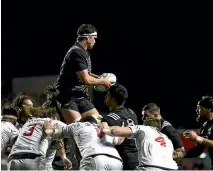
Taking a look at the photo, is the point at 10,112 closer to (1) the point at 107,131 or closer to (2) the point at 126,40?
(1) the point at 107,131

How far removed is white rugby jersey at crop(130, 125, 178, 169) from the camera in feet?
19.8

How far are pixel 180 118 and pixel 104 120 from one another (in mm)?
10682

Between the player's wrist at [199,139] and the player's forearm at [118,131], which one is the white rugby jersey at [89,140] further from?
the player's wrist at [199,139]

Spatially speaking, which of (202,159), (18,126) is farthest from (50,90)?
(202,159)

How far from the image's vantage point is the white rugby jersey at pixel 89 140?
6.12 meters

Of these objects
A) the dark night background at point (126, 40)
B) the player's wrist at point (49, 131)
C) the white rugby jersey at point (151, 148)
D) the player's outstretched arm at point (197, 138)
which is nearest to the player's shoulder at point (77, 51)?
the player's wrist at point (49, 131)

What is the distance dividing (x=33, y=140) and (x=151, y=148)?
1.30m

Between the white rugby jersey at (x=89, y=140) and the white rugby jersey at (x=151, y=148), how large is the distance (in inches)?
11.5

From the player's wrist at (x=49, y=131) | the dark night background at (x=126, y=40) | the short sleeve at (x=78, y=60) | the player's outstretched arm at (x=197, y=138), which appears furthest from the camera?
the dark night background at (x=126, y=40)

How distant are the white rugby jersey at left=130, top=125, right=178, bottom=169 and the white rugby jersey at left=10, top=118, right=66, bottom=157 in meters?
0.95

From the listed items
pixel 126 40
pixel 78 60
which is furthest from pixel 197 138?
pixel 126 40

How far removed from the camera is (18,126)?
807 centimetres

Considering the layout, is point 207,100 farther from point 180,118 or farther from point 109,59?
point 109,59

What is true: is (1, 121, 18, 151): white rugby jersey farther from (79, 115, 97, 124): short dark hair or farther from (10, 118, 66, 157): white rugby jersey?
(79, 115, 97, 124): short dark hair
